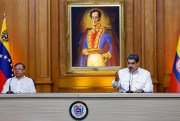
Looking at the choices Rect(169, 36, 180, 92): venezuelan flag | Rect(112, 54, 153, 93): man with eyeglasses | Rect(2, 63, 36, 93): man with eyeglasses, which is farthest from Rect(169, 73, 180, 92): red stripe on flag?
Rect(2, 63, 36, 93): man with eyeglasses

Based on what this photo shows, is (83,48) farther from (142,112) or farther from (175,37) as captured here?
(142,112)

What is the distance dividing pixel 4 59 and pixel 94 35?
155cm

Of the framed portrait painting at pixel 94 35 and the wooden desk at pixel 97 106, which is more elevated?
the framed portrait painting at pixel 94 35

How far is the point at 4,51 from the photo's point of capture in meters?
7.76

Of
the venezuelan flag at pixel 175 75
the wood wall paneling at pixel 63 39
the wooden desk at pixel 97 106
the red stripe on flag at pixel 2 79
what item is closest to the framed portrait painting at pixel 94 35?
the wood wall paneling at pixel 63 39

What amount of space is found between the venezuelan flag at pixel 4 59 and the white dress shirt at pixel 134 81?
2.08 meters

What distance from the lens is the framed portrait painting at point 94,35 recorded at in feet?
26.4

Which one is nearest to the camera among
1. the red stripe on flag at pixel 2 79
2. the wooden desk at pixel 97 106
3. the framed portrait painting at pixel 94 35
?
the wooden desk at pixel 97 106

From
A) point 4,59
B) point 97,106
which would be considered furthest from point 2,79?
point 97,106

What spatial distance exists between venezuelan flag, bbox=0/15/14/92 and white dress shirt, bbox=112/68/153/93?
2.08 meters

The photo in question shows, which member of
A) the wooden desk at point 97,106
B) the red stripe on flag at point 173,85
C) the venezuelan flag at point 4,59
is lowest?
the wooden desk at point 97,106

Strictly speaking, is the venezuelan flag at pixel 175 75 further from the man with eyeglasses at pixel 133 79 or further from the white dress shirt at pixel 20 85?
the white dress shirt at pixel 20 85

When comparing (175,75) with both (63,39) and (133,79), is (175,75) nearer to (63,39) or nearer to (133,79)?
(133,79)

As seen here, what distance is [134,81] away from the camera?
20.7ft
